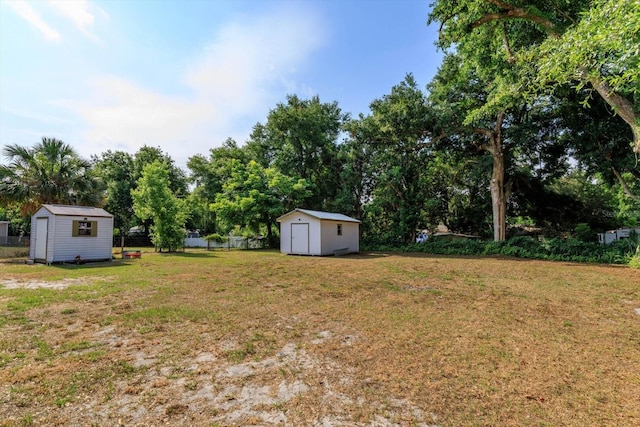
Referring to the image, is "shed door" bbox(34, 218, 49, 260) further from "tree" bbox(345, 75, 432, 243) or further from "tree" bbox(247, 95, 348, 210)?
"tree" bbox(345, 75, 432, 243)

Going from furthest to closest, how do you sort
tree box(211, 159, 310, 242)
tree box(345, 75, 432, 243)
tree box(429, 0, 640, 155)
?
tree box(211, 159, 310, 242) < tree box(345, 75, 432, 243) < tree box(429, 0, 640, 155)

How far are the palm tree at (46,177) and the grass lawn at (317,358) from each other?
933 centimetres

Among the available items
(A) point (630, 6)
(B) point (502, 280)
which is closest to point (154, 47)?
(A) point (630, 6)

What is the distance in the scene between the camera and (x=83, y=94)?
9.44 m

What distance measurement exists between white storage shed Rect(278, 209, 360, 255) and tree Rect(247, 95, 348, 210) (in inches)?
241

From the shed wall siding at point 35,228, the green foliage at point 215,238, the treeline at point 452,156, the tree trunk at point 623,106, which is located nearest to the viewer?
the tree trunk at point 623,106

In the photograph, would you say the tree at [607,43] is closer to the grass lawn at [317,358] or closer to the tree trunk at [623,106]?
the tree trunk at [623,106]

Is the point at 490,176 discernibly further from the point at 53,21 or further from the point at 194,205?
the point at 194,205

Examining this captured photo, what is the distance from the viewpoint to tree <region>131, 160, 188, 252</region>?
16844 mm

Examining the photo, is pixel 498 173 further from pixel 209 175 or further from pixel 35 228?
pixel 35 228

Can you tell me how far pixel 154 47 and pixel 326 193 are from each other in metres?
17.6

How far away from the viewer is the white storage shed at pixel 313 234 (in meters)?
16.5

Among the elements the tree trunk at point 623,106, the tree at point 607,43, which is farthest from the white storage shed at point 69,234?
the tree trunk at point 623,106

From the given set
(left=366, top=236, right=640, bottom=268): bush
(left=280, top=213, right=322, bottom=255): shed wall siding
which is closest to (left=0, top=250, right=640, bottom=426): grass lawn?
(left=366, top=236, right=640, bottom=268): bush
